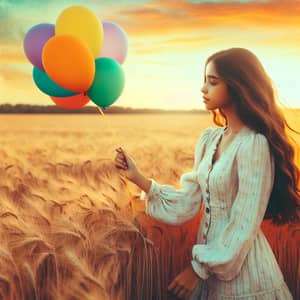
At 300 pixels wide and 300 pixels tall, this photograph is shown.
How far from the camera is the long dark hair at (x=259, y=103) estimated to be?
5.31 feet

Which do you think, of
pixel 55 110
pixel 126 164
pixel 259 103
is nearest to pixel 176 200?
pixel 126 164

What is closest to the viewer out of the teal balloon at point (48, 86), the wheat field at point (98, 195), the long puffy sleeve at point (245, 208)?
the long puffy sleeve at point (245, 208)

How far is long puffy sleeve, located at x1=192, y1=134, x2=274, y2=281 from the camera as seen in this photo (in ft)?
5.26

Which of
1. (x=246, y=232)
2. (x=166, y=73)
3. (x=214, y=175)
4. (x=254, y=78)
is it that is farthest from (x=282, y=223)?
(x=166, y=73)

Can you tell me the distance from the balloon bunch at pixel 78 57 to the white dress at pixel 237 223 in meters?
0.43

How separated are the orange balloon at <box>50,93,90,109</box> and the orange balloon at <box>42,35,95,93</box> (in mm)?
163

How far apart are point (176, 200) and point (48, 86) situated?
2.00 feet

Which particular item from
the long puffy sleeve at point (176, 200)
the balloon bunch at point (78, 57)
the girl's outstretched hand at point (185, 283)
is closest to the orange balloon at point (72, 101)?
the balloon bunch at point (78, 57)

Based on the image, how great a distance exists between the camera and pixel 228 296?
5.51 ft

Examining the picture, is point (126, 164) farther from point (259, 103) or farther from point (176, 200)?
point (259, 103)

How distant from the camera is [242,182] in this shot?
160 centimetres

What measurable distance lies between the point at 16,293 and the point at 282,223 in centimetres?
99

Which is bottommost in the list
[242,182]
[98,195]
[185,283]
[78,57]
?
[185,283]

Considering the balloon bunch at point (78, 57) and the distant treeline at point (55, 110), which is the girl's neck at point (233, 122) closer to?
the distant treeline at point (55, 110)
